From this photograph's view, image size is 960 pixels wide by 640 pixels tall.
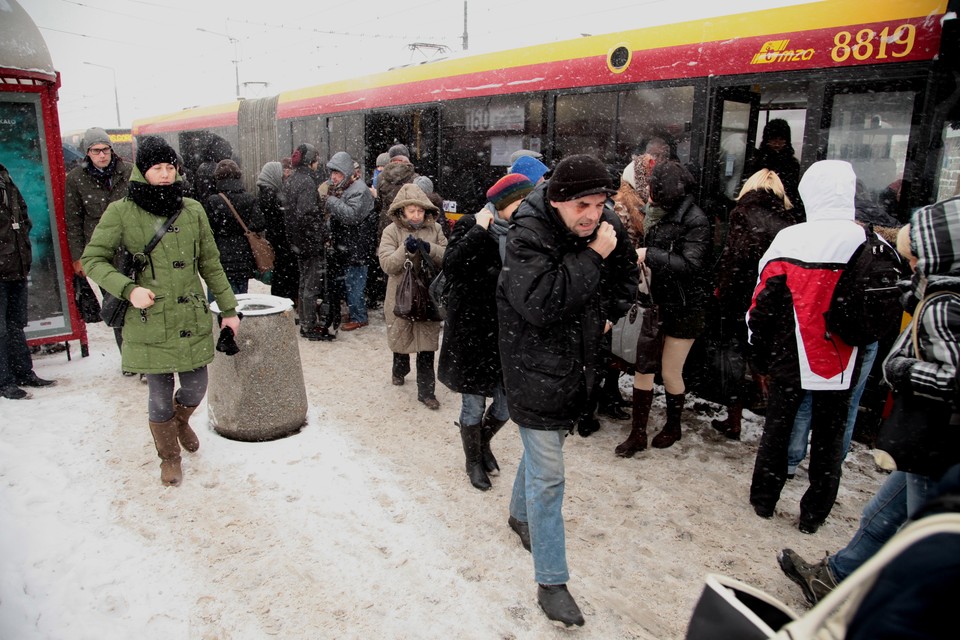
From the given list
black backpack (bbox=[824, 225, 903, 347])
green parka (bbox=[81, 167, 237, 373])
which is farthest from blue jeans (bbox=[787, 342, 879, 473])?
green parka (bbox=[81, 167, 237, 373])

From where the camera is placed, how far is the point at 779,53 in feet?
16.1

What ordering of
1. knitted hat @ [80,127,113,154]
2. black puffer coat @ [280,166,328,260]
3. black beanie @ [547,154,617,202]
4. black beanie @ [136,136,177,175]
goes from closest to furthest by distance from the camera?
black beanie @ [547,154,617,202], black beanie @ [136,136,177,175], knitted hat @ [80,127,113,154], black puffer coat @ [280,166,328,260]

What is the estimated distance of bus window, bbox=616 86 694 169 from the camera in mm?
5539

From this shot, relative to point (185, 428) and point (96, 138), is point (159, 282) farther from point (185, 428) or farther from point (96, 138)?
point (96, 138)

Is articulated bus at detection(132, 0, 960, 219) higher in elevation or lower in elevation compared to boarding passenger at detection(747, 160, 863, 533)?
higher

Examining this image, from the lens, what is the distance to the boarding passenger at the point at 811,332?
3.20 metres

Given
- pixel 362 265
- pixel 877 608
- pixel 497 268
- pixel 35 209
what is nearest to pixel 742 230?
pixel 497 268

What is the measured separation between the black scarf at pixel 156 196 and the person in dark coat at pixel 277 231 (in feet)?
10.9

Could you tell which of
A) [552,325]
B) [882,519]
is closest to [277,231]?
[552,325]

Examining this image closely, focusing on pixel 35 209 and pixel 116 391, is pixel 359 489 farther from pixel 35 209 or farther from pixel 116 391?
pixel 35 209

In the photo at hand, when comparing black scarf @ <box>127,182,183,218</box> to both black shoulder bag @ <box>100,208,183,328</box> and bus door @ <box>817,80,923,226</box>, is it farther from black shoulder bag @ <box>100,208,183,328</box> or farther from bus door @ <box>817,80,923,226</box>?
bus door @ <box>817,80,923,226</box>

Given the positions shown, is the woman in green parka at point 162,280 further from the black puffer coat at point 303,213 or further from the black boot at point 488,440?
the black puffer coat at point 303,213

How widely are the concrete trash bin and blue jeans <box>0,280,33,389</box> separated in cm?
202

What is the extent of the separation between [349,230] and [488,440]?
158 inches
